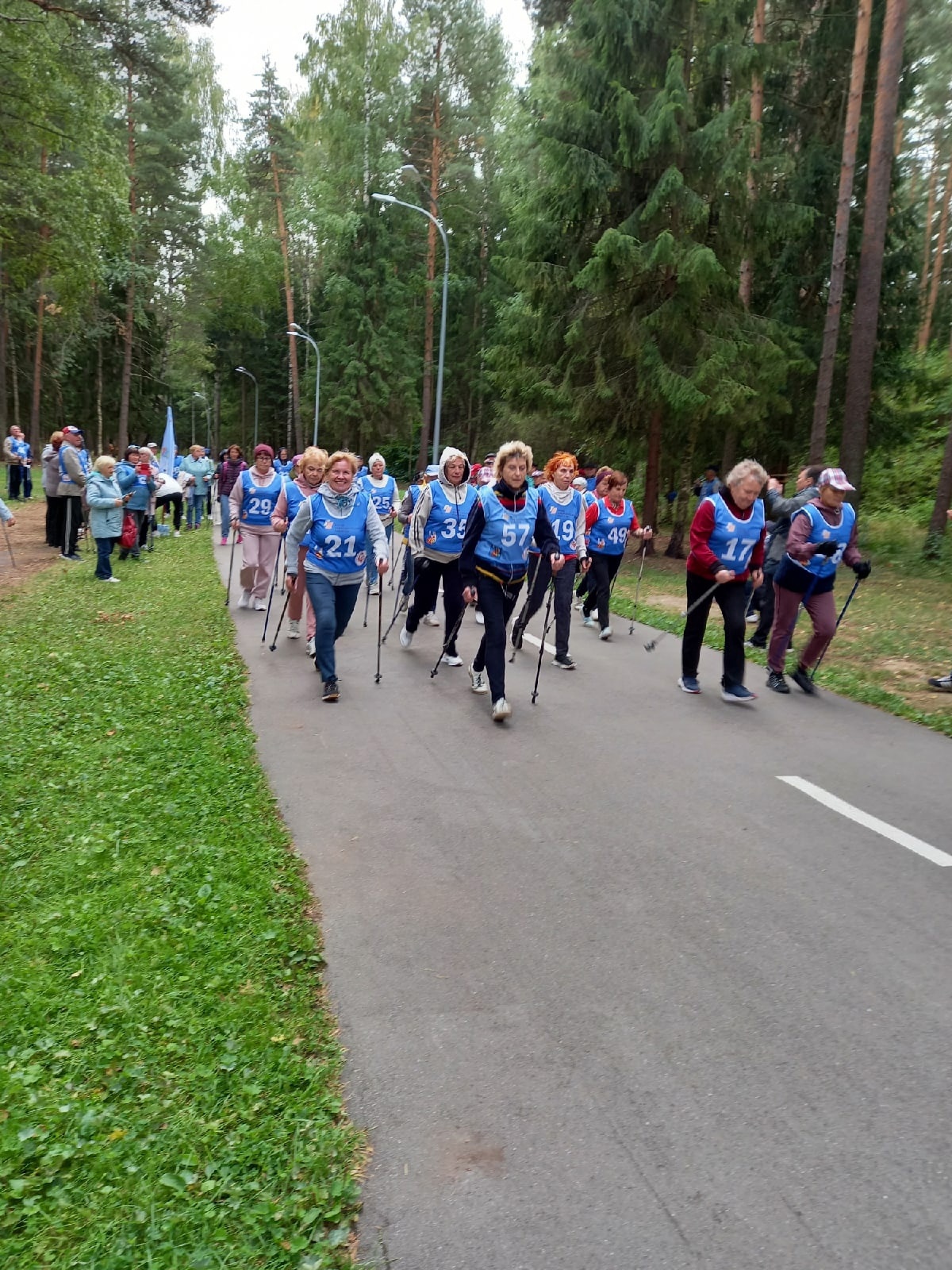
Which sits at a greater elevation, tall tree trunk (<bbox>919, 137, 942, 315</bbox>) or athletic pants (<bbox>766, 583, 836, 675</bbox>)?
tall tree trunk (<bbox>919, 137, 942, 315</bbox>)

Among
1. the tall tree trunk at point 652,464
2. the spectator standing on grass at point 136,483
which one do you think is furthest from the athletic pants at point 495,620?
the tall tree trunk at point 652,464

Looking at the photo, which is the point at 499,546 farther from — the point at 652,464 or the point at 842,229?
the point at 842,229

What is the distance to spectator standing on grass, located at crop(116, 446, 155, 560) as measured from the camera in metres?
16.9

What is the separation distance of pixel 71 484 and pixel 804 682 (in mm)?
12577

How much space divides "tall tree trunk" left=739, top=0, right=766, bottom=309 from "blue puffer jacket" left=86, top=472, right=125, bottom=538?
1436cm

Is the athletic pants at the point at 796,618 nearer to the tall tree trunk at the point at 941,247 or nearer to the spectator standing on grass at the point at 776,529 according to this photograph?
the spectator standing on grass at the point at 776,529

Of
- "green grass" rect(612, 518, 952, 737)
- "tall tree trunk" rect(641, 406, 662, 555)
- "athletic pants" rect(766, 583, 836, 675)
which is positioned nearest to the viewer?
"athletic pants" rect(766, 583, 836, 675)

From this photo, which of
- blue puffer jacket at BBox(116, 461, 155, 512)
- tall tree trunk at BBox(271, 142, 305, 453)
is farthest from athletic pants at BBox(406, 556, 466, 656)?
tall tree trunk at BBox(271, 142, 305, 453)

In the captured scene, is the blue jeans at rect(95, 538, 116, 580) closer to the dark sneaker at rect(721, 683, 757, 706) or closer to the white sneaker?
the white sneaker

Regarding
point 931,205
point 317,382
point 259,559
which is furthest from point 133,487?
point 317,382

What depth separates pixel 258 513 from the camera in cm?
1191

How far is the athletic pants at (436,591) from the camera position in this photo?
32.3 feet

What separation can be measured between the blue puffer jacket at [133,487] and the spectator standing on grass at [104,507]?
2396 mm

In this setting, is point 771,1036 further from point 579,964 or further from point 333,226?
point 333,226
